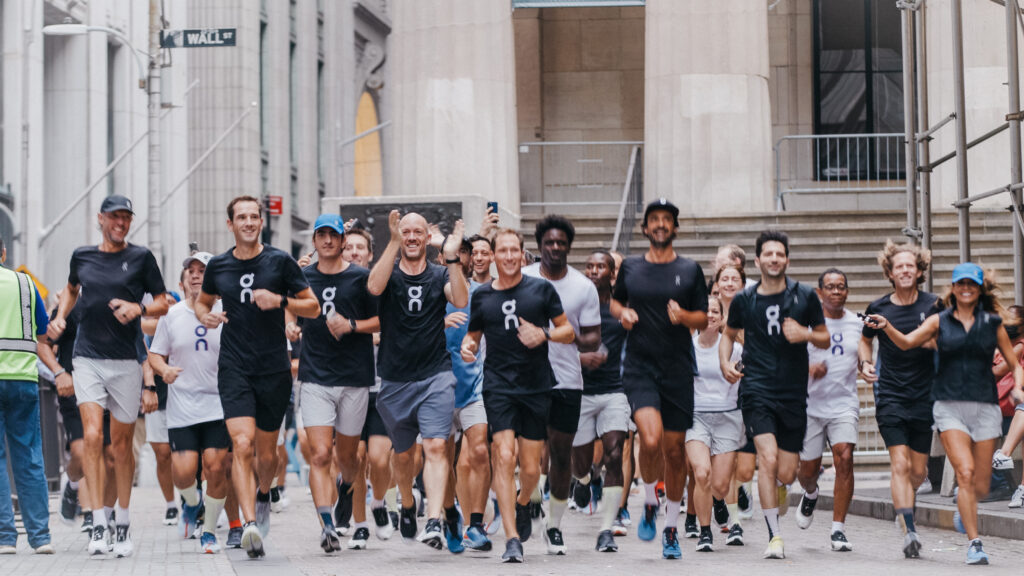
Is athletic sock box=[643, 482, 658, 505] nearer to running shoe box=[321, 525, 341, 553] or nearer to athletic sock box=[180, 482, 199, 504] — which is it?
running shoe box=[321, 525, 341, 553]

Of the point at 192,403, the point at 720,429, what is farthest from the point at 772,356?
the point at 192,403

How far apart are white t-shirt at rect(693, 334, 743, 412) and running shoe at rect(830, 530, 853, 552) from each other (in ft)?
3.91

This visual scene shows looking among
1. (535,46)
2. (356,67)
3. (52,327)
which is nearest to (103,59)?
(535,46)

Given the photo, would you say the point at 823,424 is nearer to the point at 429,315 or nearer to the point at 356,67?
the point at 429,315

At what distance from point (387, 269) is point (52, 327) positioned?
98.8 inches

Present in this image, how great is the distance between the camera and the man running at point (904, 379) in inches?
503

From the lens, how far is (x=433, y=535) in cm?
1205

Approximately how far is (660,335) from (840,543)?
82.5 inches

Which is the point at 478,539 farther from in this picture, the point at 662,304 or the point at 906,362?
the point at 906,362

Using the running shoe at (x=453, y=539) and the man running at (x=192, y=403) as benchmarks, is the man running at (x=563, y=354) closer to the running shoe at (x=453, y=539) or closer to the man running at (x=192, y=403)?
the running shoe at (x=453, y=539)

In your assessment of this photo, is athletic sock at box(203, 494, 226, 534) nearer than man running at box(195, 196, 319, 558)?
No

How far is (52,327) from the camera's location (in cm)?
1298

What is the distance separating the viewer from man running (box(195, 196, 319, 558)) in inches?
474

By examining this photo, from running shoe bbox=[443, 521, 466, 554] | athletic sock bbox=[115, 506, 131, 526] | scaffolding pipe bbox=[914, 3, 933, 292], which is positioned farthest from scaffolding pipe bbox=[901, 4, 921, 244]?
athletic sock bbox=[115, 506, 131, 526]
